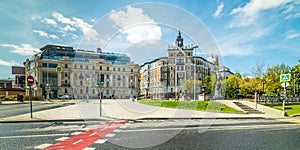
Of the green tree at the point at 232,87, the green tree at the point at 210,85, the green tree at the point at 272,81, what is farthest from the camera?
the green tree at the point at 232,87

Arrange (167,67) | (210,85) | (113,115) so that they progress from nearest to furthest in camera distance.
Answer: (113,115) → (167,67) → (210,85)

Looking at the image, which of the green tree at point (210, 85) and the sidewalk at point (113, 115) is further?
the green tree at point (210, 85)

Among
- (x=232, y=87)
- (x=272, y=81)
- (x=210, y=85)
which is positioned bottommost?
(x=232, y=87)

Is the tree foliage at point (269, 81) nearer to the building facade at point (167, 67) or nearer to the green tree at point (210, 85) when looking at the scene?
the green tree at point (210, 85)

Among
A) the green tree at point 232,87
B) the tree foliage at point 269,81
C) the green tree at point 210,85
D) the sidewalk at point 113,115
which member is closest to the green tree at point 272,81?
the tree foliage at point 269,81

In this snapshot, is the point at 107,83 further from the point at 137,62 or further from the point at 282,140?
the point at 282,140

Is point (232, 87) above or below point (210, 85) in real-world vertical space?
below

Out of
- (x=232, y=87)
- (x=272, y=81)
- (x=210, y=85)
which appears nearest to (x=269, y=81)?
(x=272, y=81)

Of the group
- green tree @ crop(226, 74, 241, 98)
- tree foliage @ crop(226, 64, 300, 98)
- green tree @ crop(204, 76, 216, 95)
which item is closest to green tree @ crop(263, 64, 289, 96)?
tree foliage @ crop(226, 64, 300, 98)

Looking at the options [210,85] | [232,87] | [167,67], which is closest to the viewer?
[167,67]

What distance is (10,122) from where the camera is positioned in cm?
1096

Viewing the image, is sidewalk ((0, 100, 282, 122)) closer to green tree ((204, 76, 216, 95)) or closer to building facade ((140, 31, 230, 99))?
building facade ((140, 31, 230, 99))

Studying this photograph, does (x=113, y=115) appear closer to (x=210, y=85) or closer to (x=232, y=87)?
(x=232, y=87)

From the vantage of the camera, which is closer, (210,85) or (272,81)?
(272,81)
